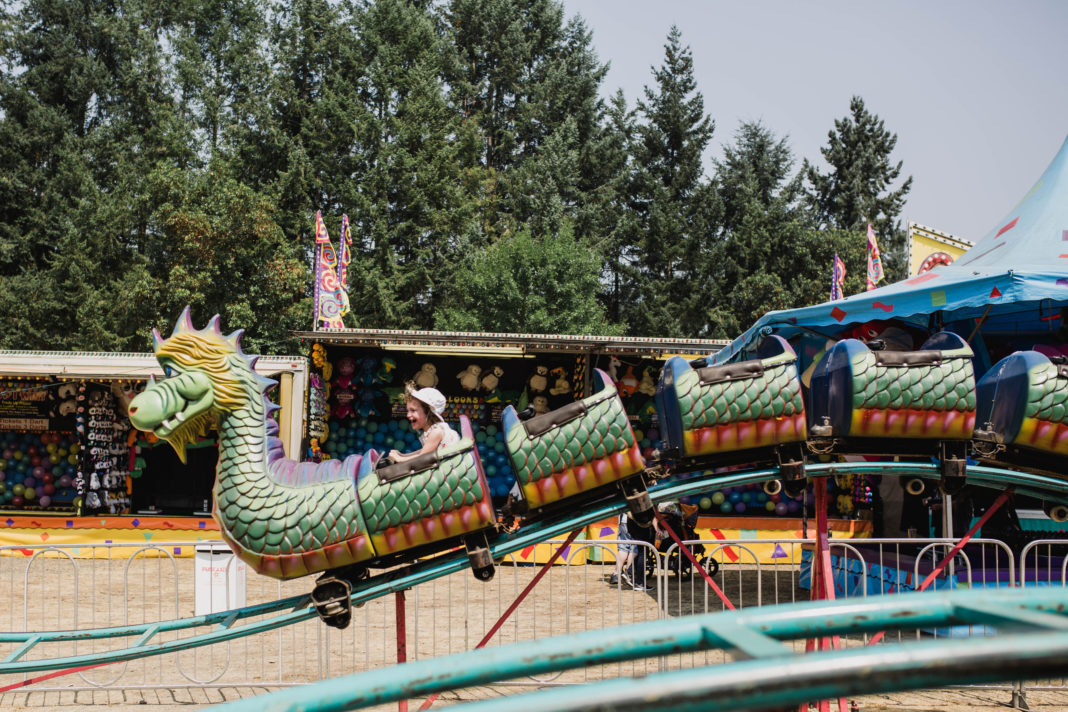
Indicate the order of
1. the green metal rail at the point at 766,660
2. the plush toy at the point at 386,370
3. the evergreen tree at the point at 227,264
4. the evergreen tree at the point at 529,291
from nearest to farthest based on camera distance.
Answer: the green metal rail at the point at 766,660 < the plush toy at the point at 386,370 < the evergreen tree at the point at 227,264 < the evergreen tree at the point at 529,291

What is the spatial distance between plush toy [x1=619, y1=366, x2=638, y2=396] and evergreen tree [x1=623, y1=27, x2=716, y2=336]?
19921 millimetres

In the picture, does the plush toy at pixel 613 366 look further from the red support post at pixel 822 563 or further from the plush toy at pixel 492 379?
the red support post at pixel 822 563

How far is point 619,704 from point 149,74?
126 ft

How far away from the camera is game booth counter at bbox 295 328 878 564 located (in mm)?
13836

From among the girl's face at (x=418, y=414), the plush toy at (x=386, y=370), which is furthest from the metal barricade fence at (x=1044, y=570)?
the plush toy at (x=386, y=370)

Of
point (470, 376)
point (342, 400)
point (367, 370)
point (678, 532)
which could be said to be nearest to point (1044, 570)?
point (678, 532)

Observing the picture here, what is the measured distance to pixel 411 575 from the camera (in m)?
4.64

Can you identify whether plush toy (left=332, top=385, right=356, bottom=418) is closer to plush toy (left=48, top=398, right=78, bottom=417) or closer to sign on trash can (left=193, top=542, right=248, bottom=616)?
plush toy (left=48, top=398, right=78, bottom=417)

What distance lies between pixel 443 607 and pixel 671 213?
27.2 m

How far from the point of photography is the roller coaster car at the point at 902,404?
4.85 meters

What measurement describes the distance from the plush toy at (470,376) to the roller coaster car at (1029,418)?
32.9 ft

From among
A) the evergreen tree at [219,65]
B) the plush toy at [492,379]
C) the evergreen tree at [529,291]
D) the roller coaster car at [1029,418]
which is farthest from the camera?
the evergreen tree at [219,65]

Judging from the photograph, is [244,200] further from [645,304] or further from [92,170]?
[645,304]

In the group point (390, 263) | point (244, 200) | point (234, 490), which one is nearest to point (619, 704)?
point (234, 490)
